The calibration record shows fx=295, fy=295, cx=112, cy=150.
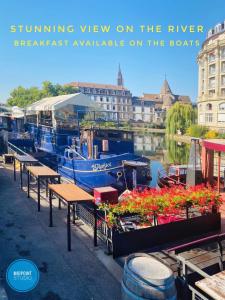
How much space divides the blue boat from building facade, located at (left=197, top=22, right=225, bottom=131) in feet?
139

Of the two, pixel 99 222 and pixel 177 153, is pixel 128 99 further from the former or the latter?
pixel 99 222

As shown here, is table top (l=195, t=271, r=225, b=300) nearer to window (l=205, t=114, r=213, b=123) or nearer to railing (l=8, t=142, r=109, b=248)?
railing (l=8, t=142, r=109, b=248)

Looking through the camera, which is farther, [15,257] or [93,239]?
[93,239]

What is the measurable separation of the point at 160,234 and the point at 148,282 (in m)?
2.95

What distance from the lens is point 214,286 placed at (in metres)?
4.46

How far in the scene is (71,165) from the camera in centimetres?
1945

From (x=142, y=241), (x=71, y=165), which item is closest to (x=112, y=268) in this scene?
(x=142, y=241)

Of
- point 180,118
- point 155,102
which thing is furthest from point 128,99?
point 180,118

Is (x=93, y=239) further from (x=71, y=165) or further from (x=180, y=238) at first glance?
(x=71, y=165)

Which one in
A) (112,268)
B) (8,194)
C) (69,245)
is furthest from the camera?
(8,194)

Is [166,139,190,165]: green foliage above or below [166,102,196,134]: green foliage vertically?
below

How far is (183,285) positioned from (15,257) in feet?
13.7

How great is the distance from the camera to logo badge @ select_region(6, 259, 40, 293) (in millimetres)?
6055

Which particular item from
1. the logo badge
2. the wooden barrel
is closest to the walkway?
the logo badge
